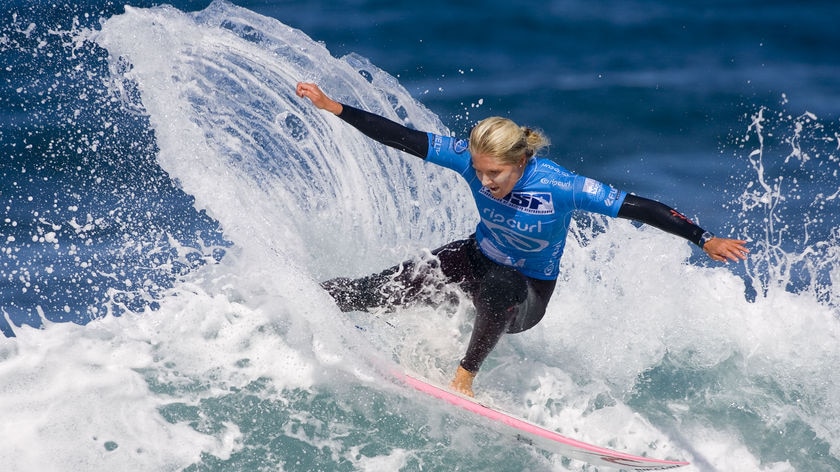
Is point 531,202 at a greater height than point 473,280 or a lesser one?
greater

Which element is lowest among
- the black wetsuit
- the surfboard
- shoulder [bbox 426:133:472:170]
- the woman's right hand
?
the surfboard

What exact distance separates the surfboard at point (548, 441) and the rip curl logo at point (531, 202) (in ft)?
3.82

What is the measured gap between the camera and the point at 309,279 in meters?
5.58

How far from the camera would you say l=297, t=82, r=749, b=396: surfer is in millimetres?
4996

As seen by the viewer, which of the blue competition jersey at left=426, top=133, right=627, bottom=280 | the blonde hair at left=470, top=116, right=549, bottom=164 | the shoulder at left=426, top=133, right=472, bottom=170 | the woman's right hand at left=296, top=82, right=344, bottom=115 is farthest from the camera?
the woman's right hand at left=296, top=82, right=344, bottom=115

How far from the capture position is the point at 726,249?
4.82 metres

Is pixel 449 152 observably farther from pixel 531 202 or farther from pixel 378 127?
pixel 531 202

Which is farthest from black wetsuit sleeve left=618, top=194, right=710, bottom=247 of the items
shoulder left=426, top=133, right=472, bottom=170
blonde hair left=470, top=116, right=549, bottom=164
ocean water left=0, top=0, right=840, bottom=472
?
ocean water left=0, top=0, right=840, bottom=472

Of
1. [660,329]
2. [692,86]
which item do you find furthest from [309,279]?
[692,86]

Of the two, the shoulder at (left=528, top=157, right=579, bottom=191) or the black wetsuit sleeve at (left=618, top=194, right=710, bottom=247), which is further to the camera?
the shoulder at (left=528, top=157, right=579, bottom=191)

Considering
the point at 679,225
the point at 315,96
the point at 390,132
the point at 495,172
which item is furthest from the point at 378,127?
the point at 679,225

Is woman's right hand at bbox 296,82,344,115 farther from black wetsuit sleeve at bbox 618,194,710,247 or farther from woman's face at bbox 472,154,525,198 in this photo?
black wetsuit sleeve at bbox 618,194,710,247

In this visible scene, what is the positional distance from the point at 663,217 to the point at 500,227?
956 millimetres

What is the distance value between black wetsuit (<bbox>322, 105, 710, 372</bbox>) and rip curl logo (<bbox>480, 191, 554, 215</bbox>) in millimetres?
397
